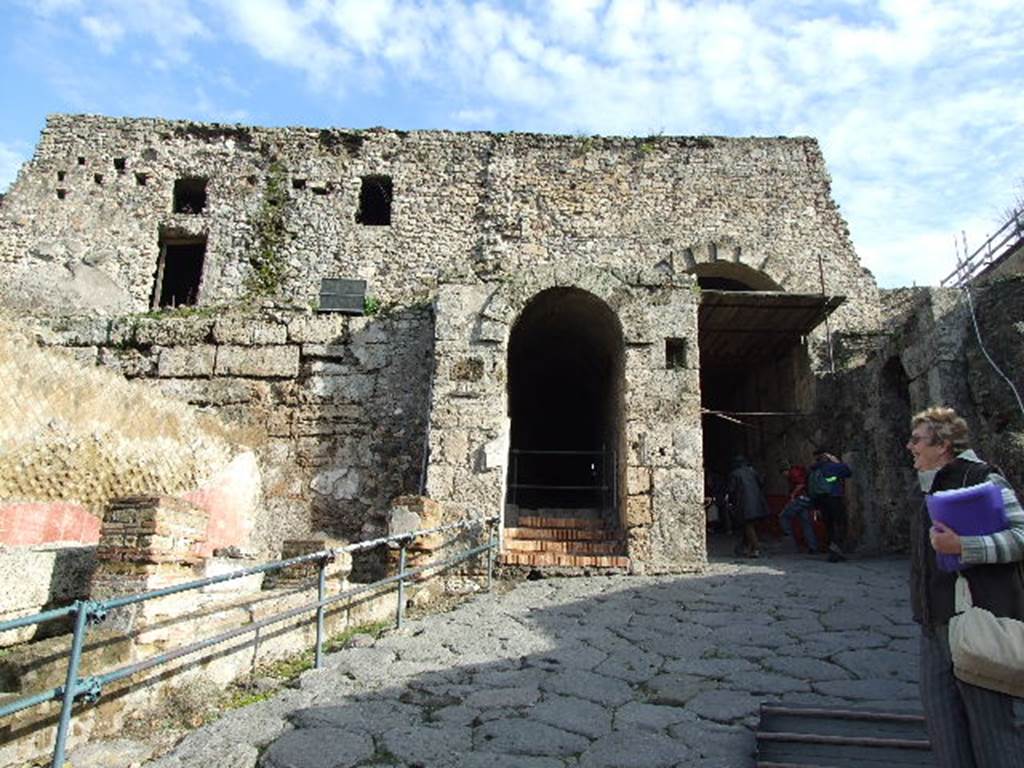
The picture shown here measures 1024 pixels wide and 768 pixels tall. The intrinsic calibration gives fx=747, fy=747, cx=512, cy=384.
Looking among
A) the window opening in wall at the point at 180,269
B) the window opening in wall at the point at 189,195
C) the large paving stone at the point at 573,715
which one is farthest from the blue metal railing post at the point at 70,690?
the window opening in wall at the point at 189,195

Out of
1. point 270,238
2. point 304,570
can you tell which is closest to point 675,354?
point 304,570

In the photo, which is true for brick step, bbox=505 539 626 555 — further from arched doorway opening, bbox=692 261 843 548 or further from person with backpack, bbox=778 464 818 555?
person with backpack, bbox=778 464 818 555

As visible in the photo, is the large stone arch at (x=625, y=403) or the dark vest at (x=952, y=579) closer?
the dark vest at (x=952, y=579)

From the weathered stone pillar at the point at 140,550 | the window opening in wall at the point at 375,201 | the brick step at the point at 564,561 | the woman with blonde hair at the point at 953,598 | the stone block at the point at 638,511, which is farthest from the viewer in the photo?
the window opening in wall at the point at 375,201

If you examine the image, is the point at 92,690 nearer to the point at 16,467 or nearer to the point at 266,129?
the point at 16,467

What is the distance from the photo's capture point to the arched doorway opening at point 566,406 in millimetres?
8461

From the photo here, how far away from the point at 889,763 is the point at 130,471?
6.26 meters

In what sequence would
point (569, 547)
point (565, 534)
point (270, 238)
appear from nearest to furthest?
point (569, 547)
point (565, 534)
point (270, 238)

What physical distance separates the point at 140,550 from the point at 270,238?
11.4m

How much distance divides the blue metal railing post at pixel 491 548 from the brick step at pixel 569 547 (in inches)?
12.0

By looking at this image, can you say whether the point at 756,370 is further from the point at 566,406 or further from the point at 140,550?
the point at 140,550

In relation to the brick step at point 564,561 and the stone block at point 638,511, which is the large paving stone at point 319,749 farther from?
the stone block at point 638,511

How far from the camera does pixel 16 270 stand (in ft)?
46.4

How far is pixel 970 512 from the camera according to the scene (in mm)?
2605
